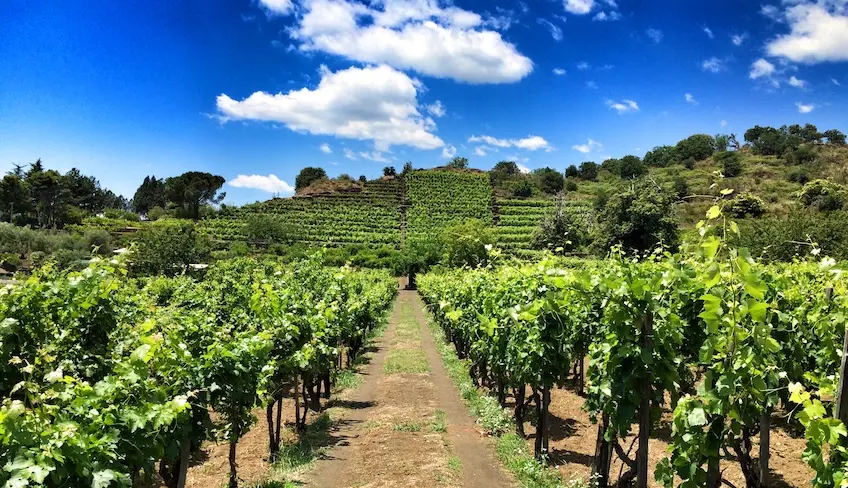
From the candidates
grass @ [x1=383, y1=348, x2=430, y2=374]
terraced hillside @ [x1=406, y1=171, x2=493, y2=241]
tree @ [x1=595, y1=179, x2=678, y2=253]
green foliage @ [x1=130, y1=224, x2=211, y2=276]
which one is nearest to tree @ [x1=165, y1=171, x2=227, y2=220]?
terraced hillside @ [x1=406, y1=171, x2=493, y2=241]

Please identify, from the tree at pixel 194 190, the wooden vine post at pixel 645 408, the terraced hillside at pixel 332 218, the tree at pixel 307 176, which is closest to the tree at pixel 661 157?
the terraced hillside at pixel 332 218

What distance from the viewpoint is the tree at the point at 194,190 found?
94812 mm

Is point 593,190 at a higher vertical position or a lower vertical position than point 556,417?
higher

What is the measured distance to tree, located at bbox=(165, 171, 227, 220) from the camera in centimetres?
9481

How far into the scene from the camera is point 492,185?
358 ft

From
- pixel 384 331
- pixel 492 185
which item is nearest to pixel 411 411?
pixel 384 331

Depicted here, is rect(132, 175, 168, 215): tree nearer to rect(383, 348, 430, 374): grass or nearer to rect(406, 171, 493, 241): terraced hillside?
rect(406, 171, 493, 241): terraced hillside

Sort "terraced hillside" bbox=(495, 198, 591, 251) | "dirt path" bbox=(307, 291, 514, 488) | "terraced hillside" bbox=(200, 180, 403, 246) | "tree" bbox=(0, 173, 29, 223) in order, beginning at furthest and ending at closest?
"terraced hillside" bbox=(200, 180, 403, 246) → "tree" bbox=(0, 173, 29, 223) → "terraced hillside" bbox=(495, 198, 591, 251) → "dirt path" bbox=(307, 291, 514, 488)

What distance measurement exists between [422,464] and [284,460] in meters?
2.11

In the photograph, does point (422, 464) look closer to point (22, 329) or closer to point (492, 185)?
point (22, 329)

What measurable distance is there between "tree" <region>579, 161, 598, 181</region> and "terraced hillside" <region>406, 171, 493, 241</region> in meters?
27.6

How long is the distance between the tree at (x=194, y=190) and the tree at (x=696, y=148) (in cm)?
9911

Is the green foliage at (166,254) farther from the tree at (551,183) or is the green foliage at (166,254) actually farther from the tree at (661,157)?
the tree at (661,157)

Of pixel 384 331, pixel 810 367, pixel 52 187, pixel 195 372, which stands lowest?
pixel 384 331
